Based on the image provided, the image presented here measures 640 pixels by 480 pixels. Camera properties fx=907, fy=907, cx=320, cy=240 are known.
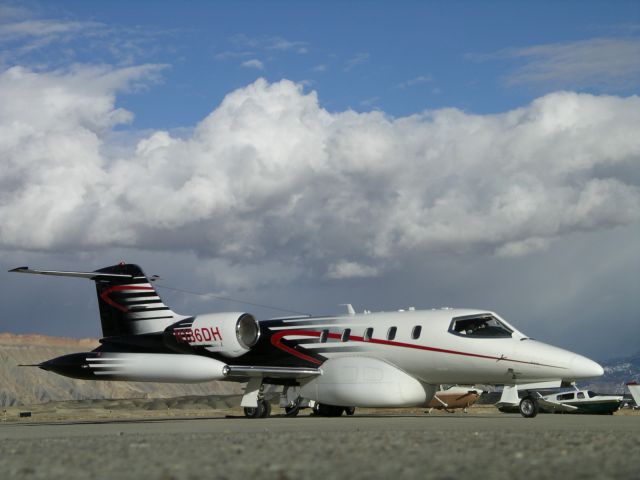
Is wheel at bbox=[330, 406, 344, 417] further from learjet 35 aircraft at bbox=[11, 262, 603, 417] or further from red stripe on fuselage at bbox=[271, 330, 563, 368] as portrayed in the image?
red stripe on fuselage at bbox=[271, 330, 563, 368]

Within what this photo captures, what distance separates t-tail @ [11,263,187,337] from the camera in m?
35.0

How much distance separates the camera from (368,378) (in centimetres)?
3050

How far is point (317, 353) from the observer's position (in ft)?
105

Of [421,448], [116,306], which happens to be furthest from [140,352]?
[421,448]

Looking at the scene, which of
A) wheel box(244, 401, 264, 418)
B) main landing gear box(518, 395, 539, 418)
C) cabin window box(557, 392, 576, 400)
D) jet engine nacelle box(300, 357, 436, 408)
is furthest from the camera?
cabin window box(557, 392, 576, 400)

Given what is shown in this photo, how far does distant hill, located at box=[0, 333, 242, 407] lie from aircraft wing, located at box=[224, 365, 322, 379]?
364 feet

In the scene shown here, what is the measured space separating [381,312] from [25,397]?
121947 millimetres

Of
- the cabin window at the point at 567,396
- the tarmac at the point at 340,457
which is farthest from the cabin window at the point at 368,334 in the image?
the cabin window at the point at 567,396

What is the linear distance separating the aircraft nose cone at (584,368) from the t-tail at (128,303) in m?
15.1

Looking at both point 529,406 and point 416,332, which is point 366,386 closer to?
point 416,332

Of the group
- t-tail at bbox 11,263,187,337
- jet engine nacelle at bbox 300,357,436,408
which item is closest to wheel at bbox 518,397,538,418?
jet engine nacelle at bbox 300,357,436,408

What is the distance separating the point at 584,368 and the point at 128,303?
57.0ft

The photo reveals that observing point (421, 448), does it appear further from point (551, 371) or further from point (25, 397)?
Answer: point (25, 397)

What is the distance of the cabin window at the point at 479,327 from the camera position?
2909 centimetres
